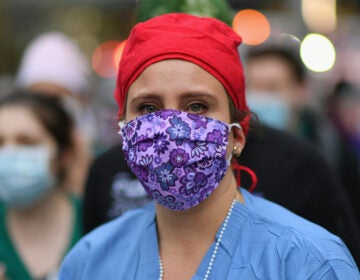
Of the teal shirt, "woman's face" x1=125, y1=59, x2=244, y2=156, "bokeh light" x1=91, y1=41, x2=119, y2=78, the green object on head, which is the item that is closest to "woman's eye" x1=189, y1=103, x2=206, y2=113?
"woman's face" x1=125, y1=59, x2=244, y2=156

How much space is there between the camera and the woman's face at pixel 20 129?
4.32 m

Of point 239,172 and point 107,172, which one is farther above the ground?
point 239,172

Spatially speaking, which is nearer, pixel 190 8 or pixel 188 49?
pixel 188 49

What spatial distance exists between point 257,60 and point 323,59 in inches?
106

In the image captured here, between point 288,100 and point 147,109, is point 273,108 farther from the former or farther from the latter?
point 147,109

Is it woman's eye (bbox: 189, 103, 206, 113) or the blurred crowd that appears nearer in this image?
woman's eye (bbox: 189, 103, 206, 113)

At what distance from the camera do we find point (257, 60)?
17.9ft

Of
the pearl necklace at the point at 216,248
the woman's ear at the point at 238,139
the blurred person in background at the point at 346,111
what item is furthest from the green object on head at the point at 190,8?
the blurred person in background at the point at 346,111

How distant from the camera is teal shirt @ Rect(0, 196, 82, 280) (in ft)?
13.4

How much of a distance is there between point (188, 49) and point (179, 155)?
1.10ft

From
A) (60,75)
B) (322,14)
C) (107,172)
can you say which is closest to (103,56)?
(322,14)

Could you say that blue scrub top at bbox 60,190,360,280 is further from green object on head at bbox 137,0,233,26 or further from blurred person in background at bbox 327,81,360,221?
blurred person in background at bbox 327,81,360,221

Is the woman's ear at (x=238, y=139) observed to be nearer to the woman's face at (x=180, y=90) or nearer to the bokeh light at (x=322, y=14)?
the woman's face at (x=180, y=90)

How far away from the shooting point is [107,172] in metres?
3.79
